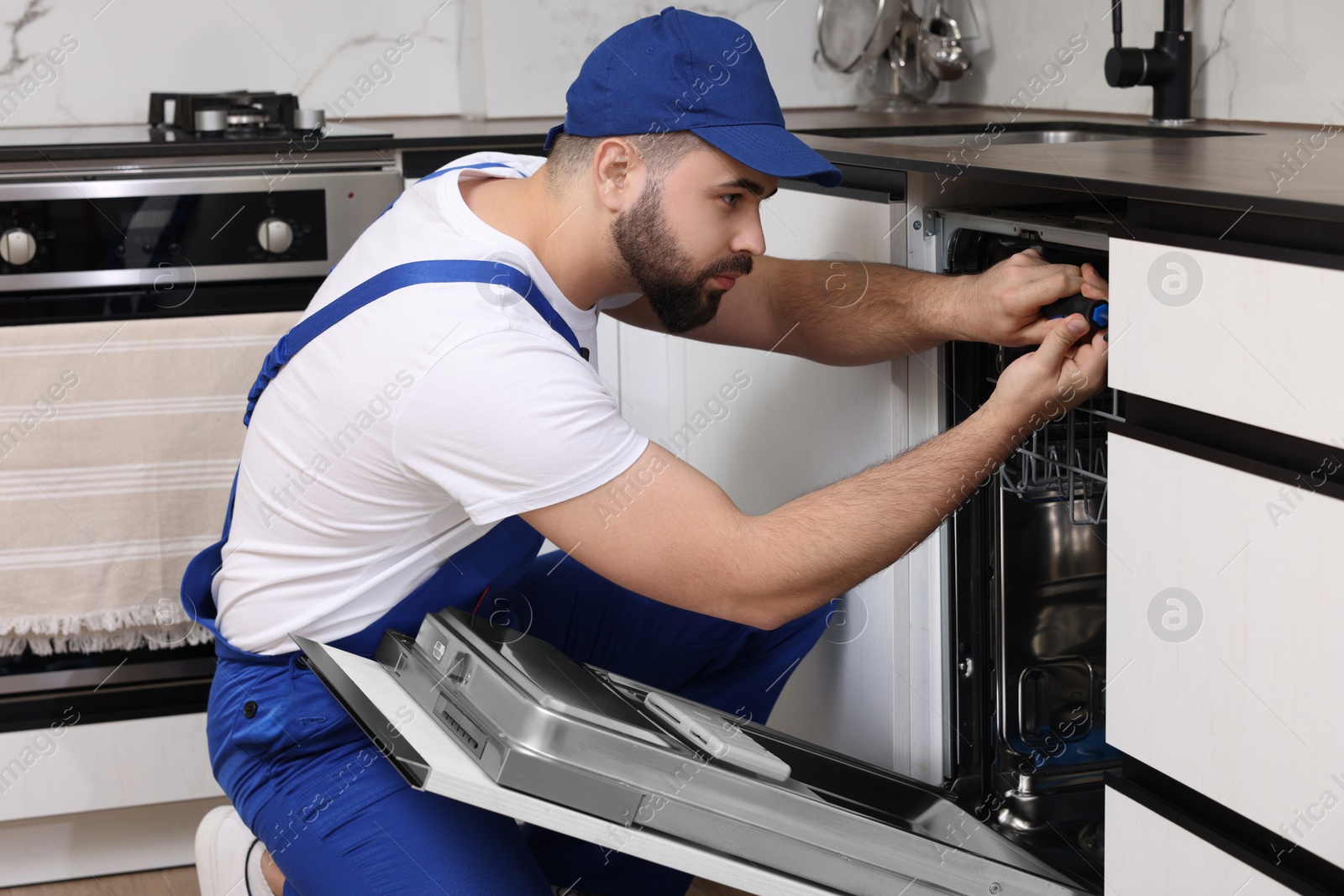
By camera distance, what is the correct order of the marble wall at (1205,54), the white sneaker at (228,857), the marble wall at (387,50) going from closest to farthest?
the white sneaker at (228,857), the marble wall at (1205,54), the marble wall at (387,50)

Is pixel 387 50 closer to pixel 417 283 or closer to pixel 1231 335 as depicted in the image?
pixel 417 283

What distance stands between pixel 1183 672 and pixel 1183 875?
6.5 inches

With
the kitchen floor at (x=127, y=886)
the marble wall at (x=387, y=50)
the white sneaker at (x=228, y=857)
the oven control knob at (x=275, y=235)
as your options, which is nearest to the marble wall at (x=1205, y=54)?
the marble wall at (x=387, y=50)

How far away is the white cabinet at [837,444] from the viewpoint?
1379 millimetres

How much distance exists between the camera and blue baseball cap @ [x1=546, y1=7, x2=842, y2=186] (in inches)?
44.9

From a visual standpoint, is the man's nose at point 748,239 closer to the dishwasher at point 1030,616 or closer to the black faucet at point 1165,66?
the dishwasher at point 1030,616

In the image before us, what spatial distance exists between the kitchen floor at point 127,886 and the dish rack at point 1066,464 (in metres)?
1.33

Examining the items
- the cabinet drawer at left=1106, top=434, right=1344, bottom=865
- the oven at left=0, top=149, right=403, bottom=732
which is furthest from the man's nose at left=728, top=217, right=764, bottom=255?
the oven at left=0, top=149, right=403, bottom=732

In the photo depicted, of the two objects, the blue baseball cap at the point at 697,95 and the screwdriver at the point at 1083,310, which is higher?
the blue baseball cap at the point at 697,95

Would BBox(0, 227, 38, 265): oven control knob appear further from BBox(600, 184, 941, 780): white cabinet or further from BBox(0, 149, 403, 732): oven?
BBox(600, 184, 941, 780): white cabinet

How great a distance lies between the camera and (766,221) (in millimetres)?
1679

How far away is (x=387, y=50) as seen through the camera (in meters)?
2.50

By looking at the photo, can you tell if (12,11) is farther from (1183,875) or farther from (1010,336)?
(1183,875)

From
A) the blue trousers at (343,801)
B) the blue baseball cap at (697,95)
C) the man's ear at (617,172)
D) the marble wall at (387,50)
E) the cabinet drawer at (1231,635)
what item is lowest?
the blue trousers at (343,801)
